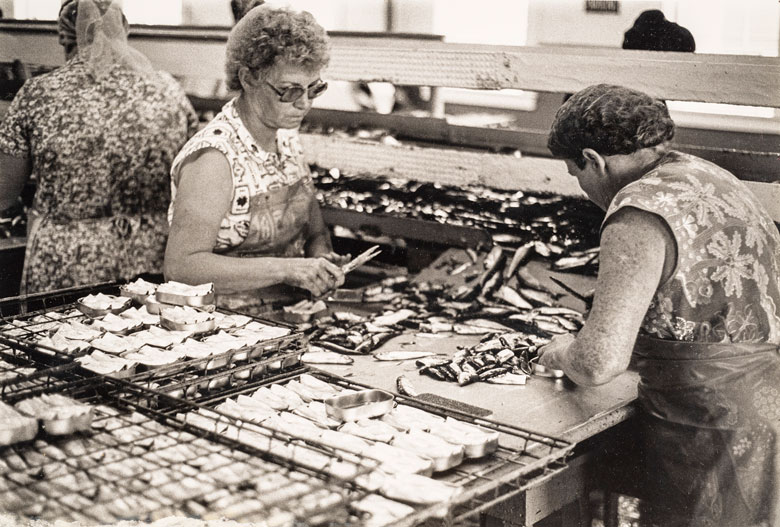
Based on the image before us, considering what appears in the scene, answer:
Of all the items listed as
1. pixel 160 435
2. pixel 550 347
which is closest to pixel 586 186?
pixel 550 347

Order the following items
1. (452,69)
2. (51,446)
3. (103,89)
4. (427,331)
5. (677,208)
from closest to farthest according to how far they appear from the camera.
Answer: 1. (51,446)
2. (677,208)
3. (427,331)
4. (103,89)
5. (452,69)

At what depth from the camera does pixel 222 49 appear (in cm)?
557

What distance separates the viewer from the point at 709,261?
2.80 meters

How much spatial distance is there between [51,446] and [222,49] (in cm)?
389

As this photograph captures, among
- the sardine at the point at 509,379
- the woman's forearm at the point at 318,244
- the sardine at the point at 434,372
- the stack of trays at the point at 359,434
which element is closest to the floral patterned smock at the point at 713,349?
the sardine at the point at 509,379

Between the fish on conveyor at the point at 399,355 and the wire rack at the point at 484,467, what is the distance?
0.63 meters

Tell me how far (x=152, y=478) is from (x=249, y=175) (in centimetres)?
210

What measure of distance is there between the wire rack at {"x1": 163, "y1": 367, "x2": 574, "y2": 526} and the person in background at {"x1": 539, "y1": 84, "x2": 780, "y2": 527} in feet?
1.82

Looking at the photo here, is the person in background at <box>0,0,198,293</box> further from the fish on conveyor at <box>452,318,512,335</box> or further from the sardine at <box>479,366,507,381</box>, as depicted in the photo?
the sardine at <box>479,366,507,381</box>

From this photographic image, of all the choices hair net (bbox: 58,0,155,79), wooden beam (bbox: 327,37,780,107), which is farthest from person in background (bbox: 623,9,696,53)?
hair net (bbox: 58,0,155,79)

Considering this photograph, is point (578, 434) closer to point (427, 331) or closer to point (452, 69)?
point (427, 331)

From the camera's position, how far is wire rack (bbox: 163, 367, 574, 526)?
1.92 metres

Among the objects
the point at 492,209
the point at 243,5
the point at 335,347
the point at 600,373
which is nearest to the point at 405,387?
the point at 335,347

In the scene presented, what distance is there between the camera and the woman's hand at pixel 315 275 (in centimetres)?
370
